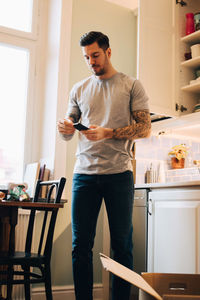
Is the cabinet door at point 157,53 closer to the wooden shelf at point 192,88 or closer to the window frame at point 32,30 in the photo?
the wooden shelf at point 192,88

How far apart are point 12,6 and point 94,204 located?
233 cm

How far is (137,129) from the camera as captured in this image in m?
2.10

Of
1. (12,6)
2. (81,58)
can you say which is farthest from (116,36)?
(12,6)

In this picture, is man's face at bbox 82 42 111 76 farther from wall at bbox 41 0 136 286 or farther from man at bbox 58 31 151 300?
wall at bbox 41 0 136 286

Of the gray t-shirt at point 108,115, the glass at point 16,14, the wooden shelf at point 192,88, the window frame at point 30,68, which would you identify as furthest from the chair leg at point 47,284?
the glass at point 16,14

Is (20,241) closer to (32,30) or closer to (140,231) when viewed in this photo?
(140,231)

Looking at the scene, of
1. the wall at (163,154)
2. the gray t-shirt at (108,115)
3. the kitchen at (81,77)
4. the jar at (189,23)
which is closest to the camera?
the gray t-shirt at (108,115)

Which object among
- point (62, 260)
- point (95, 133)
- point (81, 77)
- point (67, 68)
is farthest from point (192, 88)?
point (62, 260)

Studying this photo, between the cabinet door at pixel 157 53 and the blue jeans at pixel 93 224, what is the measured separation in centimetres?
130

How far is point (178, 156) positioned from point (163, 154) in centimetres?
15

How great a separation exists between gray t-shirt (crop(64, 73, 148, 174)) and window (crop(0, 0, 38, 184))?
1.42 meters

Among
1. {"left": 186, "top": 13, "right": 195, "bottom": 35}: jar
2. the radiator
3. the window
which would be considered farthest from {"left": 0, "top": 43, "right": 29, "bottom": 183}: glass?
{"left": 186, "top": 13, "right": 195, "bottom": 35}: jar

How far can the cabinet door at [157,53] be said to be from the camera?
3.20m

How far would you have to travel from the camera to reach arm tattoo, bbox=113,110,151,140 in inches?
81.3
